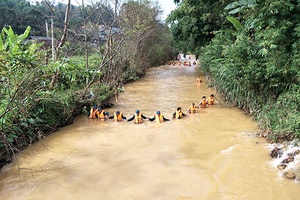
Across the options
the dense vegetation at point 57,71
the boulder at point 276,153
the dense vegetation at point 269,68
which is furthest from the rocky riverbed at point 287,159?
the dense vegetation at point 57,71

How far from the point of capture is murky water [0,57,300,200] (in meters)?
4.72

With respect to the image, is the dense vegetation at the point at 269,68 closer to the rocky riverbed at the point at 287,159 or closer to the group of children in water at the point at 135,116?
the rocky riverbed at the point at 287,159

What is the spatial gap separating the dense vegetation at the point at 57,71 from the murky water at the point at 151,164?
1.96 ft

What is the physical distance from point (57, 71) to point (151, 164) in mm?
3050

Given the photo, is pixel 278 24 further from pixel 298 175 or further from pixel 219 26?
pixel 219 26

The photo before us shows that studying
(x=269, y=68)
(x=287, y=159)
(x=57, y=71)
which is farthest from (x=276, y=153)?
(x=57, y=71)

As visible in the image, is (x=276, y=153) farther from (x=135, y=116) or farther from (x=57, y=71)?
(x=57, y=71)

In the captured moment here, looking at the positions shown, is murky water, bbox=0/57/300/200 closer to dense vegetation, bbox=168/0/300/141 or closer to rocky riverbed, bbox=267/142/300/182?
rocky riverbed, bbox=267/142/300/182

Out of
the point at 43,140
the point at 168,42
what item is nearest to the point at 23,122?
the point at 43,140

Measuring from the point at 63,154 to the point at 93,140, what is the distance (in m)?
1.15

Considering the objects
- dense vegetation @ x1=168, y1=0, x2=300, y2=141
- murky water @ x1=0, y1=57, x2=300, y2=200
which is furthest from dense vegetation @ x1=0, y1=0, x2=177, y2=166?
dense vegetation @ x1=168, y1=0, x2=300, y2=141

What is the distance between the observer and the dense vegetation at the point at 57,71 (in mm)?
5117

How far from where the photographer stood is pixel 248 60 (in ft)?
25.3

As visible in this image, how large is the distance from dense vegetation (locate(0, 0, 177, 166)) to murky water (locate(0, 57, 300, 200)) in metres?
0.60
